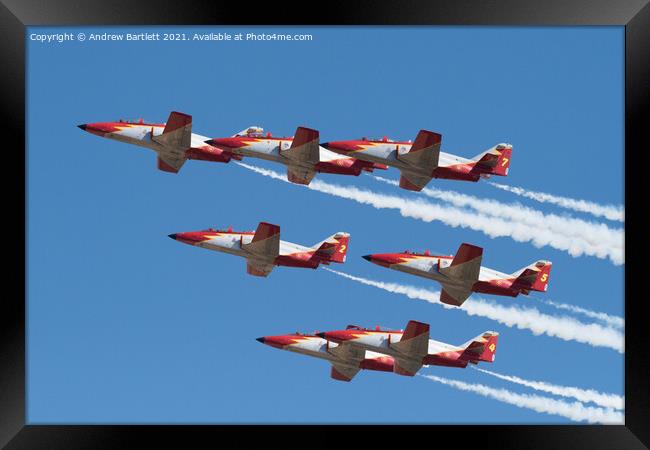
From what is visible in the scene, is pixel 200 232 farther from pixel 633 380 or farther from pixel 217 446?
pixel 633 380

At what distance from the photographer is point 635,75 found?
35719 millimetres

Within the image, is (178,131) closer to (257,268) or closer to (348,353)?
(257,268)

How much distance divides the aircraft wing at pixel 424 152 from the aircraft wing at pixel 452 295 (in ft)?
12.9

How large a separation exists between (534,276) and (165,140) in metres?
11.1

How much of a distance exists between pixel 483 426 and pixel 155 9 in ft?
40.2

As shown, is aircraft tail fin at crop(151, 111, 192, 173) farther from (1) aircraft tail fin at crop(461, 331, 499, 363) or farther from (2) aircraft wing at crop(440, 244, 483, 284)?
(1) aircraft tail fin at crop(461, 331, 499, 363)

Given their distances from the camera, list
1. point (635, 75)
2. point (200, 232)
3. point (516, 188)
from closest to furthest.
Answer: point (635, 75) → point (516, 188) → point (200, 232)

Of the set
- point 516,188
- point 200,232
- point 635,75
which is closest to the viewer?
point 635,75

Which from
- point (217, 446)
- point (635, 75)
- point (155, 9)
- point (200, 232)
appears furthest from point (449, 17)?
point (200, 232)

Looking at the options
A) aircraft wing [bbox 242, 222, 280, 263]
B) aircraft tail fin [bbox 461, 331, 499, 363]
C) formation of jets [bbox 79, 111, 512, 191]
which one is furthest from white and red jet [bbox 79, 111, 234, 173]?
aircraft tail fin [bbox 461, 331, 499, 363]

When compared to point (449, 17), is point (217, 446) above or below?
below

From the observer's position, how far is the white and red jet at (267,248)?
44.9m

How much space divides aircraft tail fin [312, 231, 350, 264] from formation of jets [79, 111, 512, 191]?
2.95 meters

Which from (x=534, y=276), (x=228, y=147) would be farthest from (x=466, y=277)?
(x=228, y=147)
